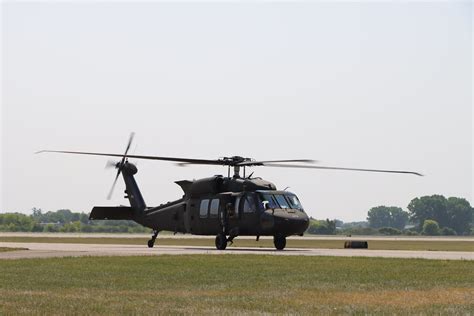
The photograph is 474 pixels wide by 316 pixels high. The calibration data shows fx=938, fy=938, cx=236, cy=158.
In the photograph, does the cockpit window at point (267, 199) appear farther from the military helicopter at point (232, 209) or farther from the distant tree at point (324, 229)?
the distant tree at point (324, 229)

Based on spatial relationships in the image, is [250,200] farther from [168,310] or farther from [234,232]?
[168,310]

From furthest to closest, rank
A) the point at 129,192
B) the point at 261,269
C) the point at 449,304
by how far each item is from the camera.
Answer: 1. the point at 129,192
2. the point at 261,269
3. the point at 449,304

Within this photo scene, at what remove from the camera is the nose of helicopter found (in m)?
44.3

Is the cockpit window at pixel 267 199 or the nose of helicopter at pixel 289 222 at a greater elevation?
the cockpit window at pixel 267 199

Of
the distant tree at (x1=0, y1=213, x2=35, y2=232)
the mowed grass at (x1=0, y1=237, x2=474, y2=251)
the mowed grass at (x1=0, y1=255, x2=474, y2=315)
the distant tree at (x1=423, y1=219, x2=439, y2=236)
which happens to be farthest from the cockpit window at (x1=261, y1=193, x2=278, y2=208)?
the distant tree at (x1=423, y1=219, x2=439, y2=236)

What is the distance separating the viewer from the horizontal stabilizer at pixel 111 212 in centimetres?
5497

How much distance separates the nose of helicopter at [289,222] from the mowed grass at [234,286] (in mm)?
8791

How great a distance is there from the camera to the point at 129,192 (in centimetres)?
5609

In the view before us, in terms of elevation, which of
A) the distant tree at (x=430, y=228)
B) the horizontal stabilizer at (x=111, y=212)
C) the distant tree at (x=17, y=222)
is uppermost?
the distant tree at (x=430, y=228)

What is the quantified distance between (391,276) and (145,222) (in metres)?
28.1

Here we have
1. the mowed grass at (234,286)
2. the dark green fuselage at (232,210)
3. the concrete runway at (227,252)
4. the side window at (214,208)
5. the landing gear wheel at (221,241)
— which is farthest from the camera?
the side window at (214,208)

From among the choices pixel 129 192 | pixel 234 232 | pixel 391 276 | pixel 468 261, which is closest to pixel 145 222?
pixel 129 192

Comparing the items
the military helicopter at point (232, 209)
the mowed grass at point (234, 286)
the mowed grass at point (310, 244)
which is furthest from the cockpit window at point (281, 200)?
the mowed grass at point (310, 244)

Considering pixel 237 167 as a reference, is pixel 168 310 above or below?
below
